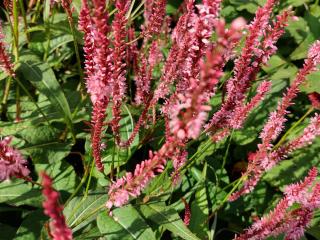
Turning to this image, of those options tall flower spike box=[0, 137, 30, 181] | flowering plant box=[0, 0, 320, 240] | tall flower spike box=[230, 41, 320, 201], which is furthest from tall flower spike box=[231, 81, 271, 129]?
tall flower spike box=[0, 137, 30, 181]

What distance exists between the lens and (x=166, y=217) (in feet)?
6.78

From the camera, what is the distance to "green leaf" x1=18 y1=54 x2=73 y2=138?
222cm

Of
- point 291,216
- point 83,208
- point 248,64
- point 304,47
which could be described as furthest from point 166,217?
point 304,47

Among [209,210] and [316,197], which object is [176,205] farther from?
[316,197]

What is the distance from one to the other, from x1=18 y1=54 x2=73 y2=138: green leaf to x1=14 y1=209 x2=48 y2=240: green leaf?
0.47 m

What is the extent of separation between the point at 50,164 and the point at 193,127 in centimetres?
148

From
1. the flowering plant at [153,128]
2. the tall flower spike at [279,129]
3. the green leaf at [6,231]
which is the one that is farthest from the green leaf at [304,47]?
the green leaf at [6,231]

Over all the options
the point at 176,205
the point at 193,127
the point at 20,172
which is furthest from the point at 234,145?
the point at 193,127

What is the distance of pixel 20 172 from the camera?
156cm

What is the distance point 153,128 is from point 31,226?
0.78 meters

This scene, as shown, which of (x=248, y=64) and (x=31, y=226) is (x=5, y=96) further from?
(x=248, y=64)

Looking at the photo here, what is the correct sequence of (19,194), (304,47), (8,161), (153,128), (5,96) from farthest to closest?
(304,47) < (5,96) < (153,128) < (19,194) < (8,161)

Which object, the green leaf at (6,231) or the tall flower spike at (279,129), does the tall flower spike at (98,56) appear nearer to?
the tall flower spike at (279,129)

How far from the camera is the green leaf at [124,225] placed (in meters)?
1.94
